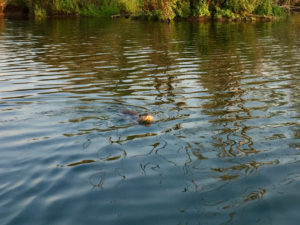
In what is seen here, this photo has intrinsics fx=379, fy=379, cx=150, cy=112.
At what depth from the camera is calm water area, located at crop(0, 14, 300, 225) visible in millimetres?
5293

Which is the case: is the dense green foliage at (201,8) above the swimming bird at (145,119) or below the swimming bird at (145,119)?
above

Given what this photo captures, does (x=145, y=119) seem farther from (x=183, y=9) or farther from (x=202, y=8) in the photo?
(x=183, y=9)

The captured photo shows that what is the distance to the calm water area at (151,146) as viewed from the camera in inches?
208

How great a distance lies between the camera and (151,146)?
24.4ft

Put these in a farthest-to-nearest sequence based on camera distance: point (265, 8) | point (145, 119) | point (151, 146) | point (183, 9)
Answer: point (183, 9)
point (265, 8)
point (145, 119)
point (151, 146)

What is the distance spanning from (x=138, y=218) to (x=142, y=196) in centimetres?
60

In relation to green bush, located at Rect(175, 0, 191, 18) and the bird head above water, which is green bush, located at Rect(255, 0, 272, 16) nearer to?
green bush, located at Rect(175, 0, 191, 18)

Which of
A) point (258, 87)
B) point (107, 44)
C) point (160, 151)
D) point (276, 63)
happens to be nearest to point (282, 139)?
point (160, 151)

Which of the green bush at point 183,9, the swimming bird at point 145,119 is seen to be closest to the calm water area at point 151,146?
the swimming bird at point 145,119

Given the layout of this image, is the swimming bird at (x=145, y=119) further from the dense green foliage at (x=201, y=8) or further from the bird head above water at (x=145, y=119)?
the dense green foliage at (x=201, y=8)

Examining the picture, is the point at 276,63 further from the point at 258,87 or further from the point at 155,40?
the point at 155,40

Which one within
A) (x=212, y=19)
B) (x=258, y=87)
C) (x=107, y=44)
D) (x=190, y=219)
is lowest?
(x=190, y=219)

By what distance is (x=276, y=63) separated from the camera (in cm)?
1698

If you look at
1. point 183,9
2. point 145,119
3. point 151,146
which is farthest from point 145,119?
point 183,9
